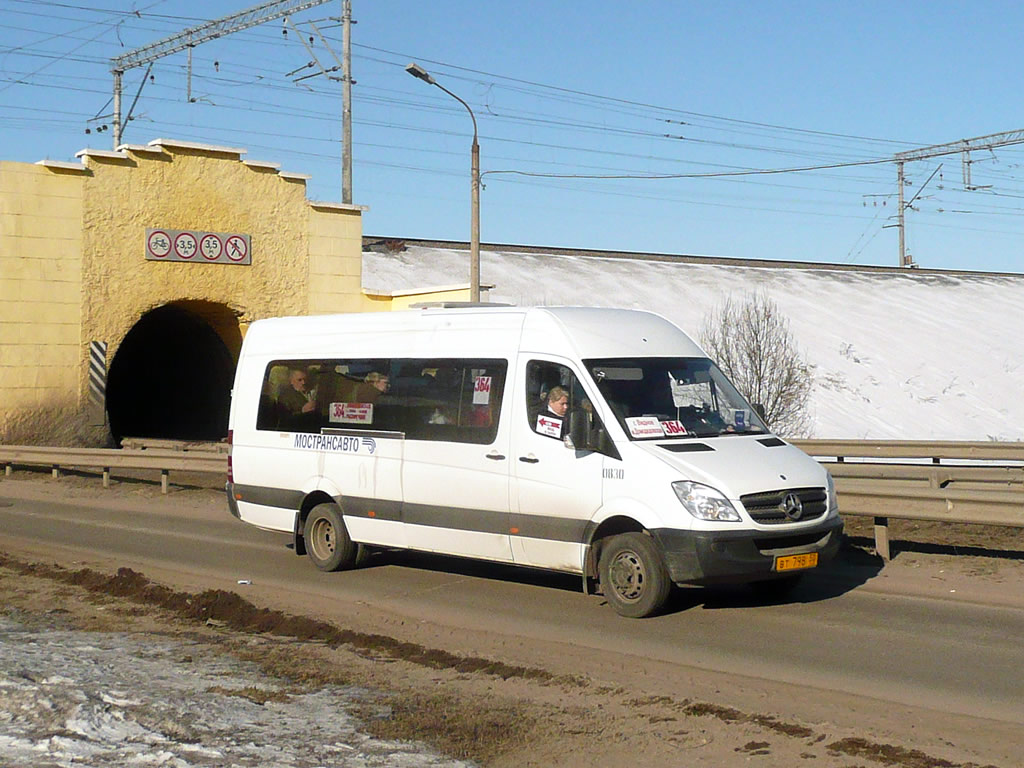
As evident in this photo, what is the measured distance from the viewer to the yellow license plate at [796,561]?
9133 mm

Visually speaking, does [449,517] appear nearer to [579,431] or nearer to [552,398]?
[552,398]

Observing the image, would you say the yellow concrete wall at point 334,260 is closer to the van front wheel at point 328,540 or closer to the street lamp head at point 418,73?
the street lamp head at point 418,73

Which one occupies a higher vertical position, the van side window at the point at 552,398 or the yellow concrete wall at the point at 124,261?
the yellow concrete wall at the point at 124,261

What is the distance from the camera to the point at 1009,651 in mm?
8055

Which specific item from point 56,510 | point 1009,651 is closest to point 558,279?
point 56,510

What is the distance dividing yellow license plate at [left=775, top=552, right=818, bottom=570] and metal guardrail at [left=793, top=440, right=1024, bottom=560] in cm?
281

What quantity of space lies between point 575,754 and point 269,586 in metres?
5.90

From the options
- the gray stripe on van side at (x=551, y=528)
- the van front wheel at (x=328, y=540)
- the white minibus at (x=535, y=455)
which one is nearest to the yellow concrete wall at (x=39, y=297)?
the white minibus at (x=535, y=455)

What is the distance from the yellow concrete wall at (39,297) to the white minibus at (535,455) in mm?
16320

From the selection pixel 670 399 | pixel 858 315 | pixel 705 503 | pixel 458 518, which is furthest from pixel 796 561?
pixel 858 315

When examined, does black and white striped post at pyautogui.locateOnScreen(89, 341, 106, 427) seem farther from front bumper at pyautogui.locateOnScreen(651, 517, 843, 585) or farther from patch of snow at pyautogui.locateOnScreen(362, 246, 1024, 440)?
patch of snow at pyautogui.locateOnScreen(362, 246, 1024, 440)

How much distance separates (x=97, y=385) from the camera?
91.9 feet

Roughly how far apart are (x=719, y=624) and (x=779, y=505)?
100 cm

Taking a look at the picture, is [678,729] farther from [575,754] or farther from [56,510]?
[56,510]
